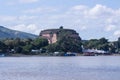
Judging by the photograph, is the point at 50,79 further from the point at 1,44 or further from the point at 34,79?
the point at 1,44

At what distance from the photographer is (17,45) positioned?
7721 inches

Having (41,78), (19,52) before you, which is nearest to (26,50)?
(19,52)

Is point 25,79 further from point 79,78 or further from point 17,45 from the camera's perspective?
point 17,45

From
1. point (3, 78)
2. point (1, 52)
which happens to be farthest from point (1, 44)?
point (3, 78)

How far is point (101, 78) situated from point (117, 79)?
7.56 feet

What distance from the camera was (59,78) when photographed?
5653cm

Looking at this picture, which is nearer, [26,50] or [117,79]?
[117,79]

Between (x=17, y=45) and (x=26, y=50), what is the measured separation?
14.3 feet

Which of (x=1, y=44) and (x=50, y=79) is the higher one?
(x=1, y=44)

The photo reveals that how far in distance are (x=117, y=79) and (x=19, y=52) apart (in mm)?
145246

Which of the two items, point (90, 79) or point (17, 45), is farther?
point (17, 45)

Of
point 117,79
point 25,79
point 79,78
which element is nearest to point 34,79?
point 25,79

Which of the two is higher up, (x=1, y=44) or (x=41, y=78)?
(x=1, y=44)

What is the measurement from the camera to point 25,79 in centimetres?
5509
